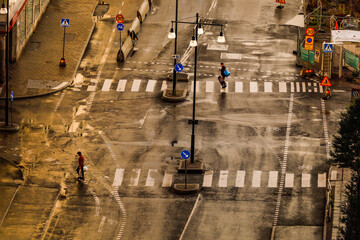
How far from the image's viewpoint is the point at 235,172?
65.2m

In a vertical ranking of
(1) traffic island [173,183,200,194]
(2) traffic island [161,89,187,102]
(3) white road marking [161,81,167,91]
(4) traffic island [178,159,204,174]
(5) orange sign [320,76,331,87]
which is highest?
(5) orange sign [320,76,331,87]

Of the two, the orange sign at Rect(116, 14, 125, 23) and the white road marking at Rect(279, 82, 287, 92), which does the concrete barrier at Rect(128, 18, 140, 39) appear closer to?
the orange sign at Rect(116, 14, 125, 23)

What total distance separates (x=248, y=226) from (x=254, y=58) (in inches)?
1028

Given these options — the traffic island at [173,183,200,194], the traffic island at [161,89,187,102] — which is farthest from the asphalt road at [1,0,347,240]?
the traffic island at [161,89,187,102]

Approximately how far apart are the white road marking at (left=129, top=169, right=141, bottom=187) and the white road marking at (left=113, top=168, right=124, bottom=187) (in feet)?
2.01

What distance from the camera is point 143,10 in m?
90.6

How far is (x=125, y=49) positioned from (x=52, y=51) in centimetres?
536

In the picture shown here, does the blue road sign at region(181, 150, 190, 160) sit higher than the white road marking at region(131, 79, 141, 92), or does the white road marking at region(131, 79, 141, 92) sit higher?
the white road marking at region(131, 79, 141, 92)

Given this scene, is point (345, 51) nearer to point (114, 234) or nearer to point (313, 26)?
point (313, 26)

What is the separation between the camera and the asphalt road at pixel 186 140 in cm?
5984

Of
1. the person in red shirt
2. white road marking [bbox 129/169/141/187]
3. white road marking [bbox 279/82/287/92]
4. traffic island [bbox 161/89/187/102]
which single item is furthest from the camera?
white road marking [bbox 279/82/287/92]

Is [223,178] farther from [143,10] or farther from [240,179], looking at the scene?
[143,10]

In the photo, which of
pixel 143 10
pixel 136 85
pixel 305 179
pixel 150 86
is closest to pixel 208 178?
pixel 305 179

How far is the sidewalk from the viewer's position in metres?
76.9
